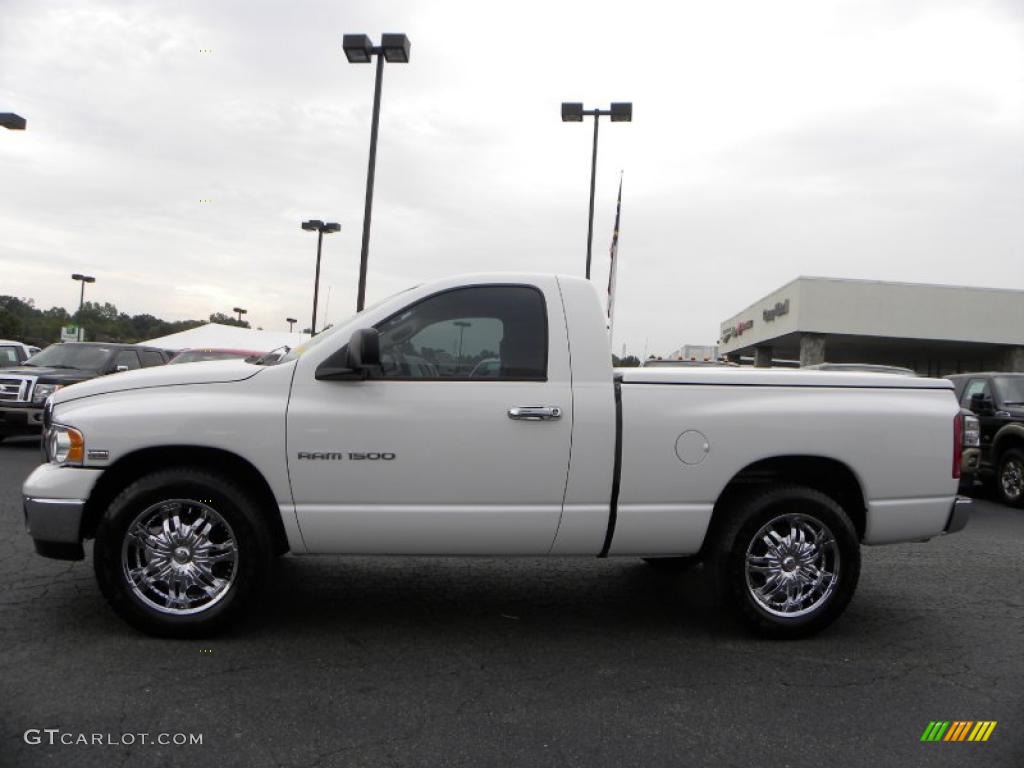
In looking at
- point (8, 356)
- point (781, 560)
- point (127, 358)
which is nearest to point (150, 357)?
point (127, 358)

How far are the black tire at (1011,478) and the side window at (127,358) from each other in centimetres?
1331

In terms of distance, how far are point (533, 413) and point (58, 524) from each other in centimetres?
242

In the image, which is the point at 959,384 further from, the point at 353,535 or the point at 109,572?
the point at 109,572

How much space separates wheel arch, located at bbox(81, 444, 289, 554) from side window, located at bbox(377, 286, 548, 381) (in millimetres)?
890

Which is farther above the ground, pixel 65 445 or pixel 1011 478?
pixel 65 445

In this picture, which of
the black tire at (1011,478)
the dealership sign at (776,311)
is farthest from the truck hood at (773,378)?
the dealership sign at (776,311)

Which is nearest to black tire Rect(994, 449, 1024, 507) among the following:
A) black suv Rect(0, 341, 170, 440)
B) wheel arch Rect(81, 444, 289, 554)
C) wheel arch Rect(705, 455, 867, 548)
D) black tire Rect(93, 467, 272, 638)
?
wheel arch Rect(705, 455, 867, 548)

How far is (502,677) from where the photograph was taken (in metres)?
3.83

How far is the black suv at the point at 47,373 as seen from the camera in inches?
476

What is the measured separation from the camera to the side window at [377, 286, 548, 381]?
4340mm

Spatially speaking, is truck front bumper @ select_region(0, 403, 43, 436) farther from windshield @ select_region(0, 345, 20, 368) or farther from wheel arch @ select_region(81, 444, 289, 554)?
wheel arch @ select_region(81, 444, 289, 554)

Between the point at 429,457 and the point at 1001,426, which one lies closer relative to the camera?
the point at 429,457

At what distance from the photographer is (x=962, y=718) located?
11.5 ft

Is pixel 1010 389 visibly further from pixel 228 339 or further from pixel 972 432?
pixel 228 339
